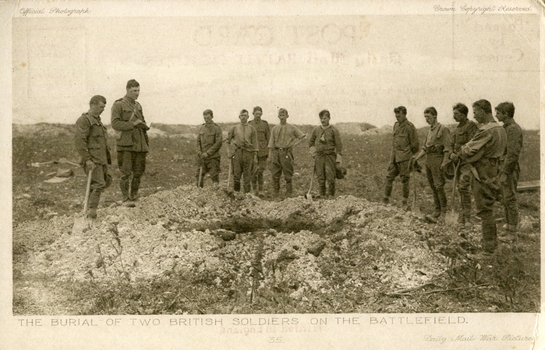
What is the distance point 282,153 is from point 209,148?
71 centimetres

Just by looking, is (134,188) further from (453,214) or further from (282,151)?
(453,214)

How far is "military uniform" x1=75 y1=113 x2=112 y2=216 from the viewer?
5.27 metres

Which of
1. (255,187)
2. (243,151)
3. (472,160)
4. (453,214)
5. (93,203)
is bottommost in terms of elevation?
(453,214)

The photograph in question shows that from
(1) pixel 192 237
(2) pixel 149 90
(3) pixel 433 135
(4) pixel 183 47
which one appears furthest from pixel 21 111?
(3) pixel 433 135

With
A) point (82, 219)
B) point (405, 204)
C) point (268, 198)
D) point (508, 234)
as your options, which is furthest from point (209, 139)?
point (508, 234)

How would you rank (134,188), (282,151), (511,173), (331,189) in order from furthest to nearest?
(282,151)
(331,189)
(134,188)
(511,173)

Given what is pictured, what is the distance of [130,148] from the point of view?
213 inches

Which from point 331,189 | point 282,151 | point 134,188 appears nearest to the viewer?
point 134,188

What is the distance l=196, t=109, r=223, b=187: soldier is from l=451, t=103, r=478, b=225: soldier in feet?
7.01

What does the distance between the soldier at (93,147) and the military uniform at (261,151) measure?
1.34 m

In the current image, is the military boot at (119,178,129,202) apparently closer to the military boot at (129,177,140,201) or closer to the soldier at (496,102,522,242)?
the military boot at (129,177,140,201)

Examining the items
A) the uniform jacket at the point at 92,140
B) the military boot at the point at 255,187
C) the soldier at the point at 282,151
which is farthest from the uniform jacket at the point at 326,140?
the uniform jacket at the point at 92,140

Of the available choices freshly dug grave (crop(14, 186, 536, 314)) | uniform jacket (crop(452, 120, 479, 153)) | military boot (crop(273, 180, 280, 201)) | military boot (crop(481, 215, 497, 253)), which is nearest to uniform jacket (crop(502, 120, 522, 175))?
uniform jacket (crop(452, 120, 479, 153))

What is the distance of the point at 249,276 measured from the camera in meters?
5.09
